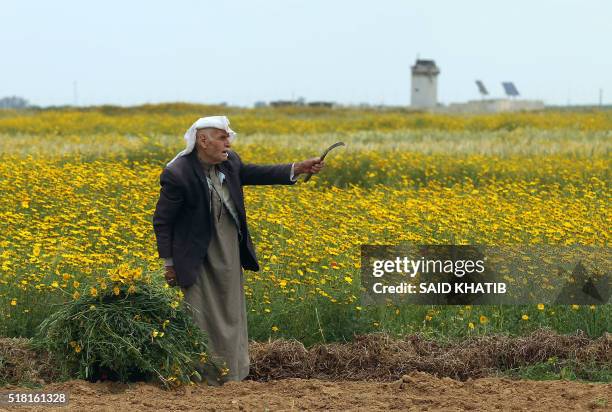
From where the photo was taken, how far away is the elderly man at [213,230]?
610 centimetres

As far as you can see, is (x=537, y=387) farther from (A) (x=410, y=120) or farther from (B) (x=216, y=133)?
(A) (x=410, y=120)

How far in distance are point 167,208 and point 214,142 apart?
0.49m

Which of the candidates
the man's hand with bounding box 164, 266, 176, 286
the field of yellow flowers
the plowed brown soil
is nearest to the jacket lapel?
the man's hand with bounding box 164, 266, 176, 286

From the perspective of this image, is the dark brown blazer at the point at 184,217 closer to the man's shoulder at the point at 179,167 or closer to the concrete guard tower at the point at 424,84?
the man's shoulder at the point at 179,167

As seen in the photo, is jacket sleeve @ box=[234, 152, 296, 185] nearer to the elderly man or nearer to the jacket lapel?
the elderly man

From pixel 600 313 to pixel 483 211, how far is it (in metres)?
2.55

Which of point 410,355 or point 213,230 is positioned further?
point 410,355

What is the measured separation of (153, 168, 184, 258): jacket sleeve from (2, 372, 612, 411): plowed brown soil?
843 mm

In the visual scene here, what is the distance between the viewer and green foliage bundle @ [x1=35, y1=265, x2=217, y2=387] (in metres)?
5.88

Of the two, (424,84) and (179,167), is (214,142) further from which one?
(424,84)

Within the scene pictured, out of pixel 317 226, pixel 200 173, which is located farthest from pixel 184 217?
pixel 317 226

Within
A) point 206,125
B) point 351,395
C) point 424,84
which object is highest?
point 424,84

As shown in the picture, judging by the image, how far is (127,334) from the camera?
5.93 m

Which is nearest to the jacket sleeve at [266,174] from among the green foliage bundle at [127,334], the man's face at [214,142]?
the man's face at [214,142]
